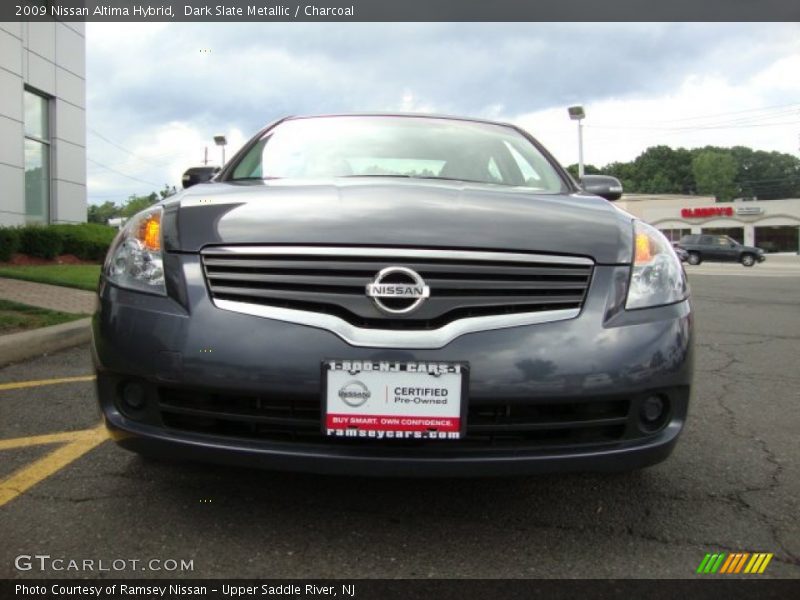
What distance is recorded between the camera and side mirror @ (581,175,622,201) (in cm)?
319

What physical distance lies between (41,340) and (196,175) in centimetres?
Answer: 252

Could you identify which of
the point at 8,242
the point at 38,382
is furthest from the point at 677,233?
the point at 38,382

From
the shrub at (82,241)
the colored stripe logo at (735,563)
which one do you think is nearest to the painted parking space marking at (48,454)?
the colored stripe logo at (735,563)

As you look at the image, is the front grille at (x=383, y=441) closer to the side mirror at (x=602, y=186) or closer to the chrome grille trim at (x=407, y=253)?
the chrome grille trim at (x=407, y=253)

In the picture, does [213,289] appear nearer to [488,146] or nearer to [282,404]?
[282,404]

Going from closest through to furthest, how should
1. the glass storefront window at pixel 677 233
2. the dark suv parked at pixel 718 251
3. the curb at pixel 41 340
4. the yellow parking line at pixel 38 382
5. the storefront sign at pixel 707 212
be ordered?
the yellow parking line at pixel 38 382, the curb at pixel 41 340, the dark suv parked at pixel 718 251, the storefront sign at pixel 707 212, the glass storefront window at pixel 677 233

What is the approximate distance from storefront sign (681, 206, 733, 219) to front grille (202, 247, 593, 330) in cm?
5706

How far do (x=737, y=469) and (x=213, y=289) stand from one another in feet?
6.82

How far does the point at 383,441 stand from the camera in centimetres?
179

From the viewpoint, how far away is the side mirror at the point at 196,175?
3182 mm

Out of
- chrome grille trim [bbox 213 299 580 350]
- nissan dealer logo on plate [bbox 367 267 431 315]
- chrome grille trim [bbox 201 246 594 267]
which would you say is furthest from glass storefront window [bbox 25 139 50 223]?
nissan dealer logo on plate [bbox 367 267 431 315]

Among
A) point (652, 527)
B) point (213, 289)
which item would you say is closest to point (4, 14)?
point (213, 289)
